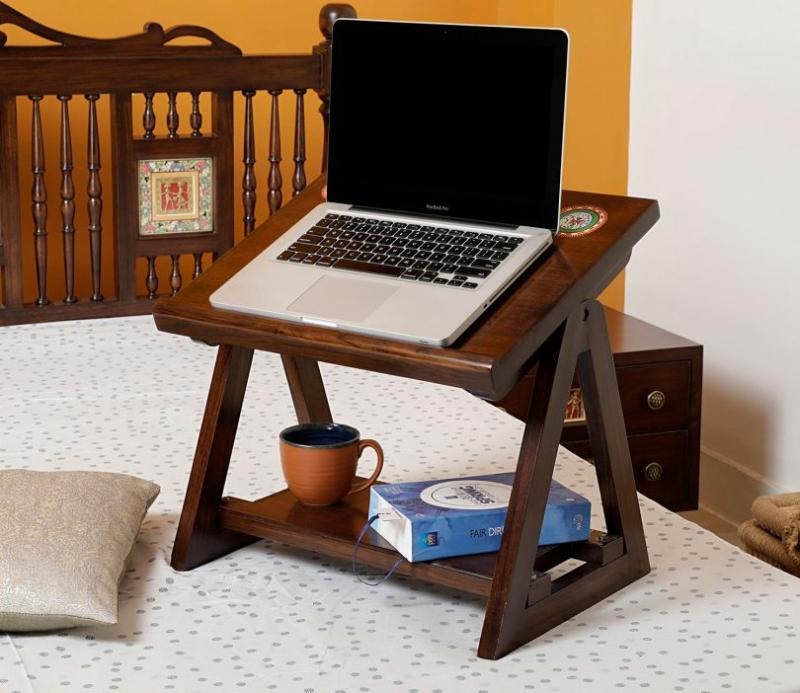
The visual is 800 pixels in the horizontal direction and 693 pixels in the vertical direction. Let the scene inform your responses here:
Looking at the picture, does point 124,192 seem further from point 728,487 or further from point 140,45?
point 728,487

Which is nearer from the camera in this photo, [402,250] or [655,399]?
[402,250]

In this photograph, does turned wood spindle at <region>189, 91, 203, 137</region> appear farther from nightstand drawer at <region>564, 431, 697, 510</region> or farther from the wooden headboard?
nightstand drawer at <region>564, 431, 697, 510</region>

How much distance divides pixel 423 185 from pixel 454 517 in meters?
0.35

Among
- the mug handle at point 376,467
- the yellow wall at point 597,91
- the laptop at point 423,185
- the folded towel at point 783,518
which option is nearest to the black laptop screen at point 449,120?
the laptop at point 423,185

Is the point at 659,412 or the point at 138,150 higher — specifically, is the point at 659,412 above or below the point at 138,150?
below

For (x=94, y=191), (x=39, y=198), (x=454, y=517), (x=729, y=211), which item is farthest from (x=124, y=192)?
(x=454, y=517)

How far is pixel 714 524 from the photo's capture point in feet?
9.68

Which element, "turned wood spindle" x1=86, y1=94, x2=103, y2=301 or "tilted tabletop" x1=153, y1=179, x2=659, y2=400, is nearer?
"tilted tabletop" x1=153, y1=179, x2=659, y2=400

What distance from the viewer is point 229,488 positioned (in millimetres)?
1624

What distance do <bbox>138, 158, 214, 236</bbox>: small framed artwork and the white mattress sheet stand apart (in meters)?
0.87

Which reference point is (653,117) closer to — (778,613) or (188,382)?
(188,382)

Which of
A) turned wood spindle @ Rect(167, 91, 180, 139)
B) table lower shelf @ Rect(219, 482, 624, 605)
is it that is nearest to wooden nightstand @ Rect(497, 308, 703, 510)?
turned wood spindle @ Rect(167, 91, 180, 139)

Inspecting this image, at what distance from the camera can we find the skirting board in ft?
9.24

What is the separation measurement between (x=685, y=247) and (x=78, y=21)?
1.70 m
